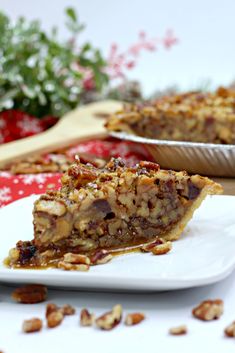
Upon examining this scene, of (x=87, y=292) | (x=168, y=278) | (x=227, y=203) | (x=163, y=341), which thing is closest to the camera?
(x=163, y=341)

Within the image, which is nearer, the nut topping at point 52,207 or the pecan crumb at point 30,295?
the pecan crumb at point 30,295

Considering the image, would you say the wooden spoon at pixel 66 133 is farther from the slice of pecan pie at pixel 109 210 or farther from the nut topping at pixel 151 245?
the nut topping at pixel 151 245

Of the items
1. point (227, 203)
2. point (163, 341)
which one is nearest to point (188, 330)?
point (163, 341)

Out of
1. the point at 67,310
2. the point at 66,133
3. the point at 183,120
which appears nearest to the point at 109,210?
the point at 67,310

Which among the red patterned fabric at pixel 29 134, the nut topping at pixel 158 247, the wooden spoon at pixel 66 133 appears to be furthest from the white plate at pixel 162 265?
the wooden spoon at pixel 66 133

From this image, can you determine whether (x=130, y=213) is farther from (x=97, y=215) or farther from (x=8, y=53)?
(x=8, y=53)

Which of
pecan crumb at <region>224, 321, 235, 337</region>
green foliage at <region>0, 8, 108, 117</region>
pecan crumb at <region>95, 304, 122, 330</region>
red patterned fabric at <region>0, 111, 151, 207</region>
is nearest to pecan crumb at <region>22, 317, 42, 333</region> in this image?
pecan crumb at <region>95, 304, 122, 330</region>

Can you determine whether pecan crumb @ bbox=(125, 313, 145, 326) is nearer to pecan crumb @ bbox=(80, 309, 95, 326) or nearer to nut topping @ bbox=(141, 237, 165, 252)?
pecan crumb @ bbox=(80, 309, 95, 326)
